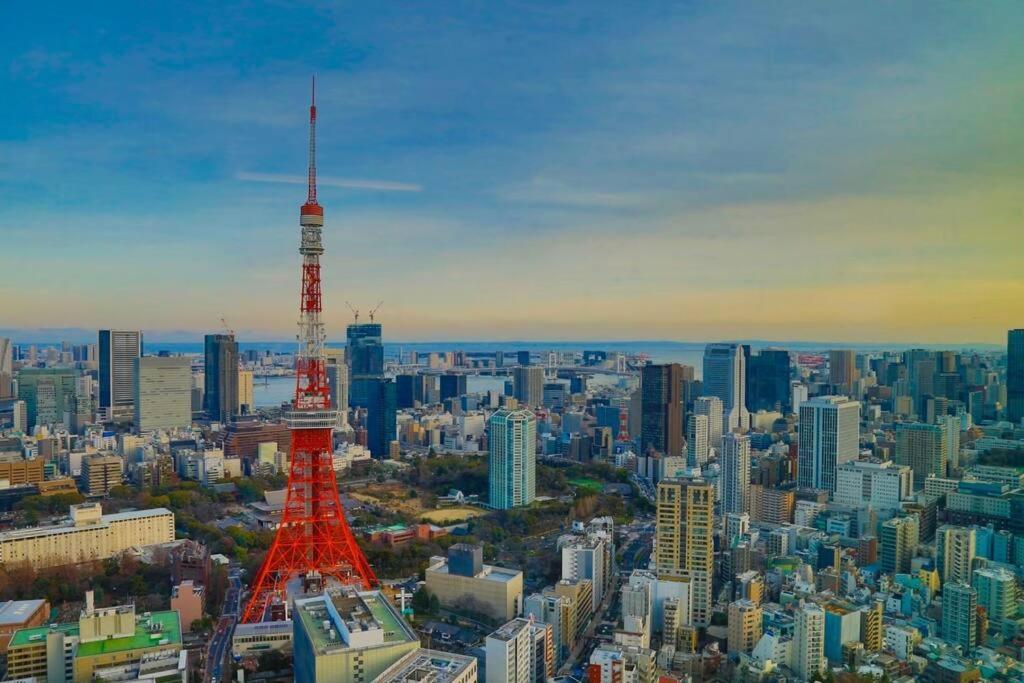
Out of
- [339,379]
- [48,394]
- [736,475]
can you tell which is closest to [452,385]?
[339,379]

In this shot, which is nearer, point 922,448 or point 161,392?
point 922,448

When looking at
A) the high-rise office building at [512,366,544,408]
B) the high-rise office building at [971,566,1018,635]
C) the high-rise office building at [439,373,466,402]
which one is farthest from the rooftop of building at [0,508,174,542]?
the high-rise office building at [439,373,466,402]

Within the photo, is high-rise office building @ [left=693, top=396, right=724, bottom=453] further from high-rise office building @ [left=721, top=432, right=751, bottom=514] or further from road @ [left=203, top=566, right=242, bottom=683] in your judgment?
road @ [left=203, top=566, right=242, bottom=683]

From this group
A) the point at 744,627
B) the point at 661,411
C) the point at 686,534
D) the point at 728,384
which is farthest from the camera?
the point at 661,411

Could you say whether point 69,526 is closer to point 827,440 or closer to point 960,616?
point 960,616

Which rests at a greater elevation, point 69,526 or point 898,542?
point 898,542

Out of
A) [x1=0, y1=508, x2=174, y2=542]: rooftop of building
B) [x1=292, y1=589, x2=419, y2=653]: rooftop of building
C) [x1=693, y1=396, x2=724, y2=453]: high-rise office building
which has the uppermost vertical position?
[x1=693, y1=396, x2=724, y2=453]: high-rise office building

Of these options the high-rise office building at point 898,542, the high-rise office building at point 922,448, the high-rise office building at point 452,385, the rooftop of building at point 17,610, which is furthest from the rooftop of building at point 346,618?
the high-rise office building at point 452,385

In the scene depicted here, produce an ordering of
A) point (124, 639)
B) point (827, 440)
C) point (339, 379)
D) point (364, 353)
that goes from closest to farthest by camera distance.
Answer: point (124, 639) < point (827, 440) < point (364, 353) < point (339, 379)
